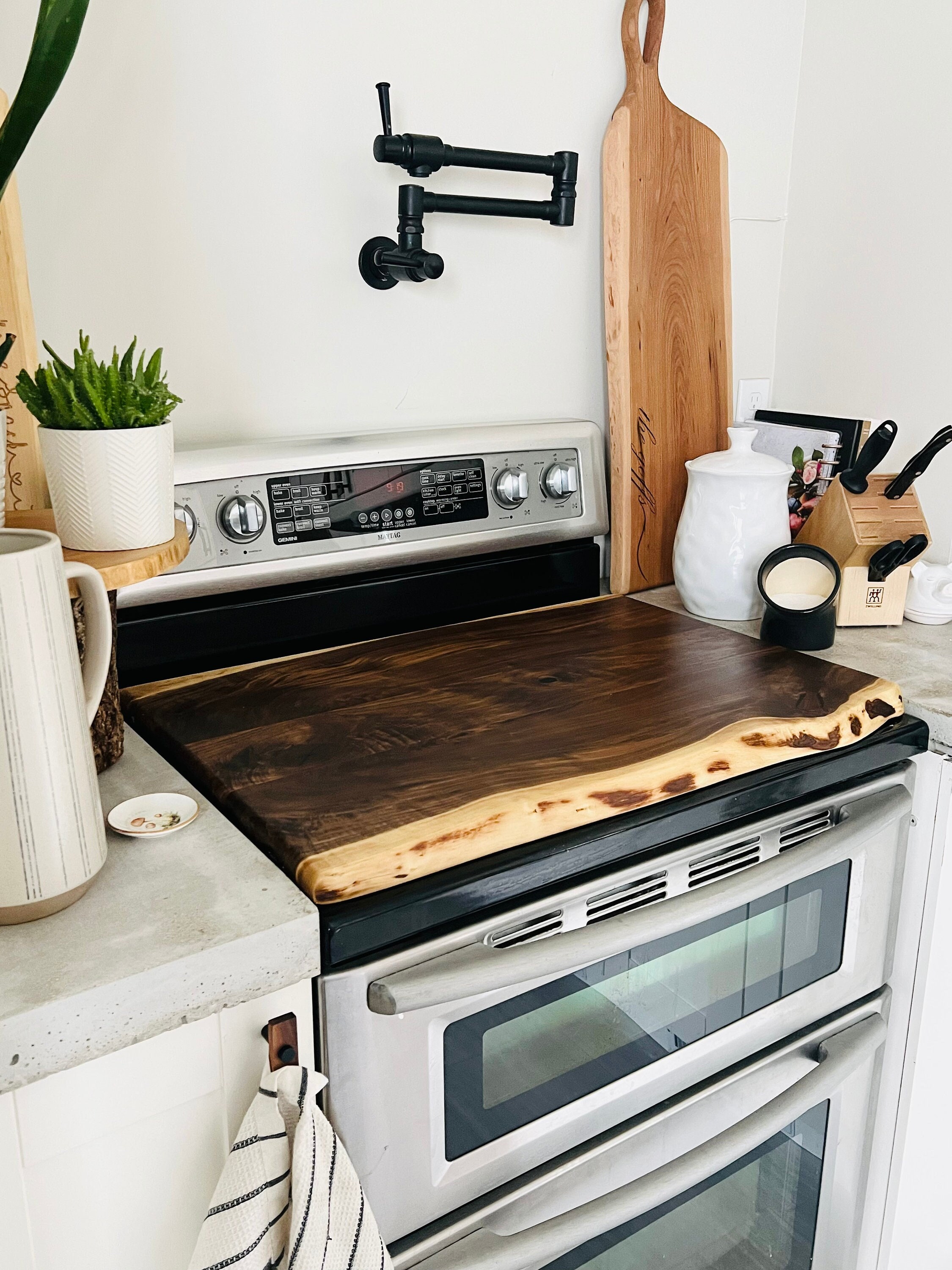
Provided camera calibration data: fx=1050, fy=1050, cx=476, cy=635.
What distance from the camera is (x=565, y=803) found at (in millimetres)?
868

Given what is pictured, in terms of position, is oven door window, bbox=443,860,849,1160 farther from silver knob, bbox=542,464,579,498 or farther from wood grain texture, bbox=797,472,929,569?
silver knob, bbox=542,464,579,498

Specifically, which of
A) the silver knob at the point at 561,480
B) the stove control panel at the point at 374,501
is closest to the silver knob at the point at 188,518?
the stove control panel at the point at 374,501

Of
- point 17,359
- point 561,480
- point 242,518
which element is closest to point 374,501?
point 242,518

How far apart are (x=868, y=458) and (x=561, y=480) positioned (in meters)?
0.40

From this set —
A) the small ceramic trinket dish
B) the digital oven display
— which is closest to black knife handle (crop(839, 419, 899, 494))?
the digital oven display

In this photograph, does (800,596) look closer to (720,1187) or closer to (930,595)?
(930,595)

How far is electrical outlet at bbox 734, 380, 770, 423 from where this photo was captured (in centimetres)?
169

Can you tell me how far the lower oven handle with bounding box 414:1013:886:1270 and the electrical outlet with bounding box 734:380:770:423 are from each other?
37.4 inches

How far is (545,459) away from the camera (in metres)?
1.41

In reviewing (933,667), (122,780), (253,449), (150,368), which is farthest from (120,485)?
(933,667)

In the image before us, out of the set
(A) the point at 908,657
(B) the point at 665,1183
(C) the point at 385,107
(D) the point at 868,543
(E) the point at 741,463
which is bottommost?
(B) the point at 665,1183

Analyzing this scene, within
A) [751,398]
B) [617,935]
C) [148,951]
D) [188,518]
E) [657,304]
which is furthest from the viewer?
[751,398]

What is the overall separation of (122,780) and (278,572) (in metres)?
0.37

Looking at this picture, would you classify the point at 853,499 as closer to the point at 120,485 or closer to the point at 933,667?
the point at 933,667
